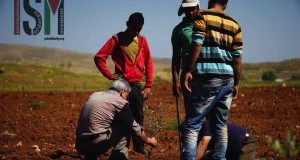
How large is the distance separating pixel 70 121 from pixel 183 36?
19.2 ft

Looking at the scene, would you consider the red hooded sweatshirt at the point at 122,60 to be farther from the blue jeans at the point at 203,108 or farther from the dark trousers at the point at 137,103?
the blue jeans at the point at 203,108

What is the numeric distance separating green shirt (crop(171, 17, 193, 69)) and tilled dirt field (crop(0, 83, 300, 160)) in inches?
64.5

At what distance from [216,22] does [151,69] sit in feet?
7.62

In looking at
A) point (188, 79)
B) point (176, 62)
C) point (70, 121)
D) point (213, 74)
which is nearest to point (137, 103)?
point (176, 62)

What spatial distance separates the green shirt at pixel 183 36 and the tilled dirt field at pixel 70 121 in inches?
64.5

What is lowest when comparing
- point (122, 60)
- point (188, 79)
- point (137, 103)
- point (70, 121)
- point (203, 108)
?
A: point (70, 121)

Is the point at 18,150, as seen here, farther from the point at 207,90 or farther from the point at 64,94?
the point at 64,94

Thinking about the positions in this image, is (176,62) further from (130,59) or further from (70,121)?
(70,121)

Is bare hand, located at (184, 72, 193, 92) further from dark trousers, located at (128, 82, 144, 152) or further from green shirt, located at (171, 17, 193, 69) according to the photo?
dark trousers, located at (128, 82, 144, 152)

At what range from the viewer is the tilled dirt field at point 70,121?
25.2ft

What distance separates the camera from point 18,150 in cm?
784

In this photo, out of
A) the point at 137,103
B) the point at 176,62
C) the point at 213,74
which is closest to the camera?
the point at 213,74

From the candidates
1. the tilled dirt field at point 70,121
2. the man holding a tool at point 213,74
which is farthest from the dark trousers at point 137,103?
the man holding a tool at point 213,74

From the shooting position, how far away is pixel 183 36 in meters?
5.99
